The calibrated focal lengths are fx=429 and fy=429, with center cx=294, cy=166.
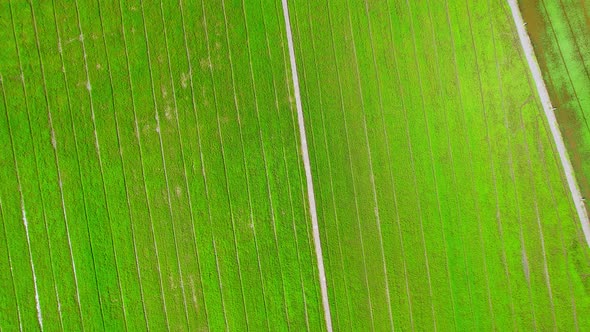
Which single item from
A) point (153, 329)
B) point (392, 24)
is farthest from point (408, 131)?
point (153, 329)

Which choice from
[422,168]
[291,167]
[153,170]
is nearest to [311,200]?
[291,167]

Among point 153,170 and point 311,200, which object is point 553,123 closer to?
point 311,200

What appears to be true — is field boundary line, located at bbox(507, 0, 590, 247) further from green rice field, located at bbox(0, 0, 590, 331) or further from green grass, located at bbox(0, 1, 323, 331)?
green grass, located at bbox(0, 1, 323, 331)

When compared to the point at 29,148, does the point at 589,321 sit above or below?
below

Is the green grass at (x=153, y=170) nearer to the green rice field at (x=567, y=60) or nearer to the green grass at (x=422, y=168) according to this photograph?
the green grass at (x=422, y=168)

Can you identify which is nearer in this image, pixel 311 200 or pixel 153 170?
pixel 153 170

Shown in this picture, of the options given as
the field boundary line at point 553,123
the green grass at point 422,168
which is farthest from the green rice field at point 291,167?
the field boundary line at point 553,123

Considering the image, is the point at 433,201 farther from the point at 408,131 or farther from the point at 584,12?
the point at 584,12

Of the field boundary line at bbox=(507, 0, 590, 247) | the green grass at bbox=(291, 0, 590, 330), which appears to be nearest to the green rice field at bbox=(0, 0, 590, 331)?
the green grass at bbox=(291, 0, 590, 330)
